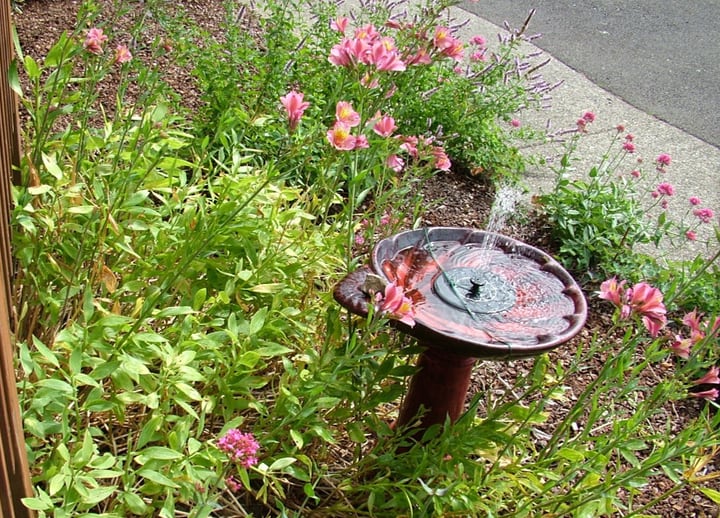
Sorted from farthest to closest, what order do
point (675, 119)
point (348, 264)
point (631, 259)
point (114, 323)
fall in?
point (675, 119) < point (631, 259) < point (348, 264) < point (114, 323)

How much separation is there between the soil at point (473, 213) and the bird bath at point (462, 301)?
8.3 inches

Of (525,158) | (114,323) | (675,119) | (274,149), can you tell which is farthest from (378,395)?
(675,119)

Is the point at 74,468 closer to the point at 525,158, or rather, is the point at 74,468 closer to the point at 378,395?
the point at 378,395

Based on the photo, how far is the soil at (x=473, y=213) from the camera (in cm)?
279

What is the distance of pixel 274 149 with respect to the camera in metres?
3.69

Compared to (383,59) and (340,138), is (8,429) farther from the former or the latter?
(383,59)

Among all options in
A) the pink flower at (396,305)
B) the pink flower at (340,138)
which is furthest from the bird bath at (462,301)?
the pink flower at (340,138)

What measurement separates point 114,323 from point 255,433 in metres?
0.50

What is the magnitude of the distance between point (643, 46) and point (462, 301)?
5821mm

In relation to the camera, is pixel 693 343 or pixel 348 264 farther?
pixel 348 264

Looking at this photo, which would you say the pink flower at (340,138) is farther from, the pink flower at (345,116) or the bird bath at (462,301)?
the bird bath at (462,301)

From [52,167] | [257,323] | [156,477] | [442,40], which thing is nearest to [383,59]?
[442,40]

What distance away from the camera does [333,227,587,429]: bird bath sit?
210cm

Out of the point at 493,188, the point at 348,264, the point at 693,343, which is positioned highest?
the point at 693,343
